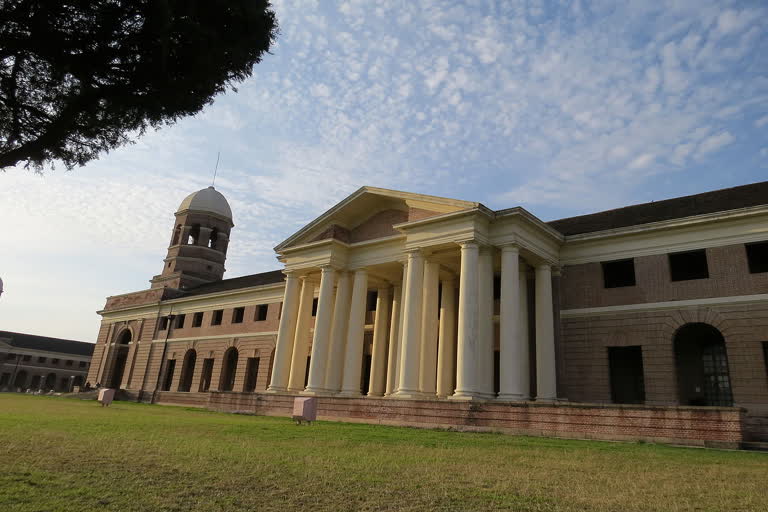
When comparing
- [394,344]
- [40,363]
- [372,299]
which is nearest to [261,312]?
[372,299]

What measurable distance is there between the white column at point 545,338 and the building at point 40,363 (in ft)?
274

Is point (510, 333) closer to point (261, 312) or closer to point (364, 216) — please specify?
point (364, 216)

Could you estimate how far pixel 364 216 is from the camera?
85.9 ft

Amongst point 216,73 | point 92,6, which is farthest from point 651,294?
point 92,6

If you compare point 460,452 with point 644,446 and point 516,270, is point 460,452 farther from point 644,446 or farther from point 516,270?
point 516,270

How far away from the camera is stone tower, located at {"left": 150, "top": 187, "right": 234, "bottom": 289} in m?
47.5

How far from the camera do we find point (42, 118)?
9562mm

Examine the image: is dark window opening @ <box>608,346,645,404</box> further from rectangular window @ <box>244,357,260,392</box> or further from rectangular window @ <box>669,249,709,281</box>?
rectangular window @ <box>244,357,260,392</box>

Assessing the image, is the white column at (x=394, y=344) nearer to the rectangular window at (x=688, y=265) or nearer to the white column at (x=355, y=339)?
the white column at (x=355, y=339)

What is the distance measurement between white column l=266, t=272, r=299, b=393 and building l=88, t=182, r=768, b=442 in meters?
0.08

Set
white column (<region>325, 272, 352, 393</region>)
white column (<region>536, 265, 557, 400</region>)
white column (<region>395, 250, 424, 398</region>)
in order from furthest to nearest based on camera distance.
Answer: white column (<region>325, 272, 352, 393</region>), white column (<region>536, 265, 557, 400</region>), white column (<region>395, 250, 424, 398</region>)

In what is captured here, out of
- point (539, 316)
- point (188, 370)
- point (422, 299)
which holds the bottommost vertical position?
point (188, 370)

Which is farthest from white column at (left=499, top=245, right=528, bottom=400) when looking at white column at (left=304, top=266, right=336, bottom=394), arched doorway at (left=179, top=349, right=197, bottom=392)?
arched doorway at (left=179, top=349, right=197, bottom=392)

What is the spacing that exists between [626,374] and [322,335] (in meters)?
13.4
